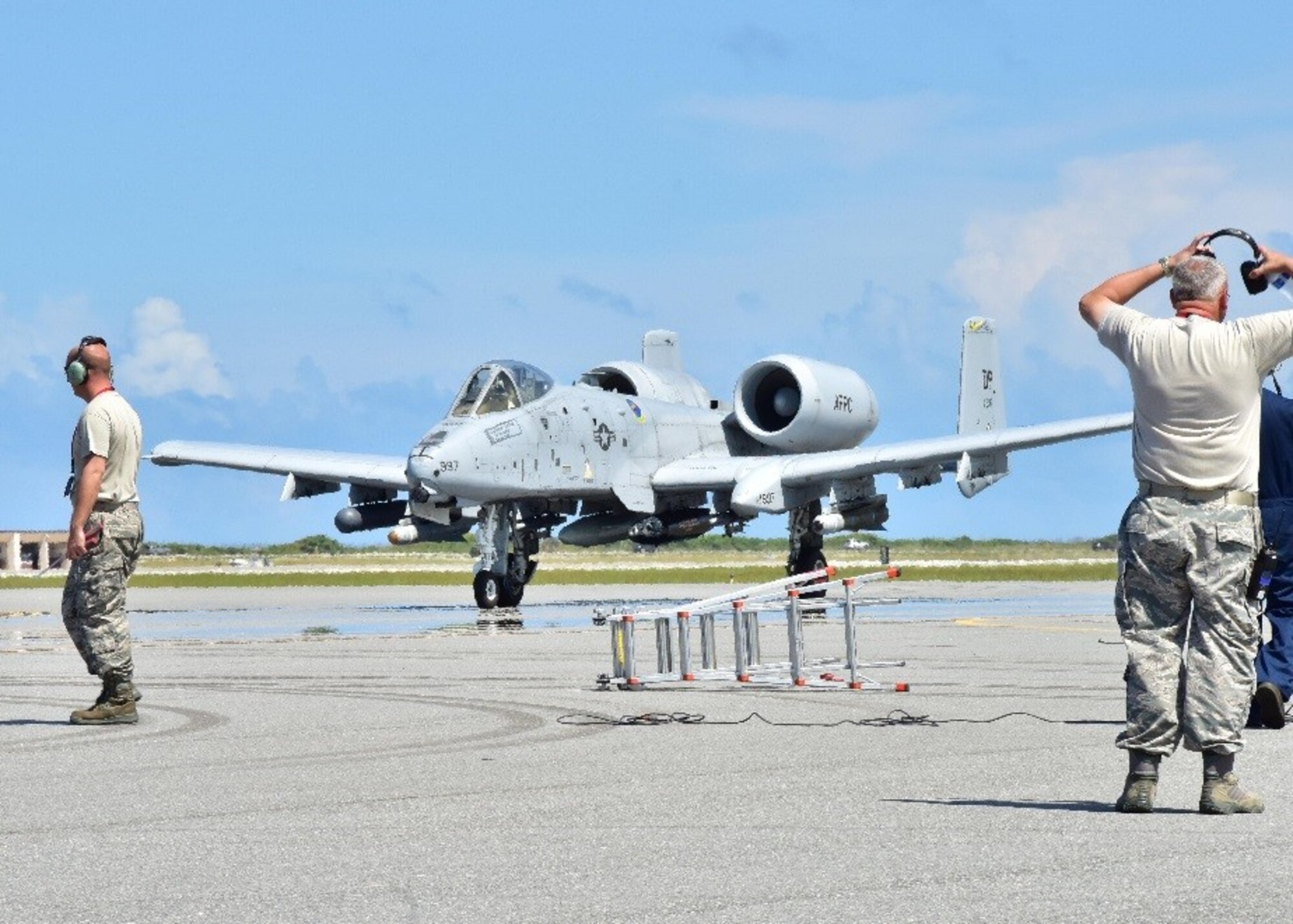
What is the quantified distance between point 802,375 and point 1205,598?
96.6 ft

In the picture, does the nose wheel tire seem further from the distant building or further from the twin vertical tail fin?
the distant building

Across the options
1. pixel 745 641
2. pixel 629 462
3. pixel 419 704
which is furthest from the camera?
pixel 629 462

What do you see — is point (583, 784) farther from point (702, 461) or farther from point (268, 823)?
point (702, 461)

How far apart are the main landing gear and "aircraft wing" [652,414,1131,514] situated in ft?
11.8

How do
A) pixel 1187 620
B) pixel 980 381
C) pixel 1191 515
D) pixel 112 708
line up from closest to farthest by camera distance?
pixel 1191 515 < pixel 1187 620 < pixel 112 708 < pixel 980 381

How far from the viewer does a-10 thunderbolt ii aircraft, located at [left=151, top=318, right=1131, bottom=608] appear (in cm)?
3259

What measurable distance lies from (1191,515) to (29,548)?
126297 mm

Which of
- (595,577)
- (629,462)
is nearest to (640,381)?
(629,462)

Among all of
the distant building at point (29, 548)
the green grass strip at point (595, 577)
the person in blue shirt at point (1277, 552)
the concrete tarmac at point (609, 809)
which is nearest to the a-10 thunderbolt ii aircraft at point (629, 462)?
the green grass strip at point (595, 577)

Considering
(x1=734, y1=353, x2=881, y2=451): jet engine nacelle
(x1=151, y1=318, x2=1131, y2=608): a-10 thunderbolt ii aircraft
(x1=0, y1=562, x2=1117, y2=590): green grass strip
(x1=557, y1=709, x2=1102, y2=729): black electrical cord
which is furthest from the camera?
(x1=0, y1=562, x2=1117, y2=590): green grass strip

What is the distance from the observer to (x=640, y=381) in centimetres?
3822

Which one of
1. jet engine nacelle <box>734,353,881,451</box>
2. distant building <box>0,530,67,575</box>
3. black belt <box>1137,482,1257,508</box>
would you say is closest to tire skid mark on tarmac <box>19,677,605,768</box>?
black belt <box>1137,482,1257,508</box>

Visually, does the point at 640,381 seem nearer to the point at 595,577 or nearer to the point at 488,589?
the point at 488,589

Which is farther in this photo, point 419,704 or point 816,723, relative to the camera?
point 419,704
